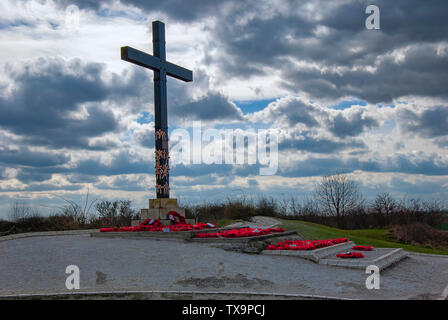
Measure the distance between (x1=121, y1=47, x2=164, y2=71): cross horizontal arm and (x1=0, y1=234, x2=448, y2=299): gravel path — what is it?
258 inches

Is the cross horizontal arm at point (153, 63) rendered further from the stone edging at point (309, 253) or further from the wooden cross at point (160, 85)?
the stone edging at point (309, 253)

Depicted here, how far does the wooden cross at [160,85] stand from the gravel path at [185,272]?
13.9 feet

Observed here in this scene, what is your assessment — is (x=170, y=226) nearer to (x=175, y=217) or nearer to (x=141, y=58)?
(x=175, y=217)

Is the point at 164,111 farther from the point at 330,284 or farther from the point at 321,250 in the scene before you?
the point at 330,284

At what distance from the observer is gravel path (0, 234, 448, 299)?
25.1ft

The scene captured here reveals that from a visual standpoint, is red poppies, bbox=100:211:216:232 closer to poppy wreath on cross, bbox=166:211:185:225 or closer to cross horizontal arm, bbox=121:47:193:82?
poppy wreath on cross, bbox=166:211:185:225

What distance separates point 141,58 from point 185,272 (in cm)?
914

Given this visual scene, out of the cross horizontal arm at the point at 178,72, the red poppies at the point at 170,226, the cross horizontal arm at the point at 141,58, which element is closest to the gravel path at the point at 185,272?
the red poppies at the point at 170,226

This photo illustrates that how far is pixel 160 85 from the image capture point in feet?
52.2

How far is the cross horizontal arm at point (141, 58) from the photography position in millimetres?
14480

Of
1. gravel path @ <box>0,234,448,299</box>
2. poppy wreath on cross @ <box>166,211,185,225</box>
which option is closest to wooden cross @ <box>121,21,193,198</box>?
poppy wreath on cross @ <box>166,211,185,225</box>

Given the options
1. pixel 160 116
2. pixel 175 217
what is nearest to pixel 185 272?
pixel 175 217

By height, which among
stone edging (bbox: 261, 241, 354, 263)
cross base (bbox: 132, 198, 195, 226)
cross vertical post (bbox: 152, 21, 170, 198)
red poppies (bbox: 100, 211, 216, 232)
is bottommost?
stone edging (bbox: 261, 241, 354, 263)
